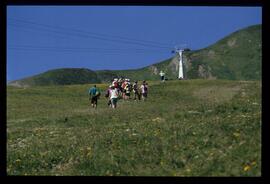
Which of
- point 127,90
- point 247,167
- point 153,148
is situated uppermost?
point 127,90

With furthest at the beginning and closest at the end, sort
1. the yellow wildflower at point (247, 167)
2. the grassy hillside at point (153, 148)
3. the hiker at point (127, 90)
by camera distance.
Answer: the hiker at point (127, 90)
the grassy hillside at point (153, 148)
the yellow wildflower at point (247, 167)

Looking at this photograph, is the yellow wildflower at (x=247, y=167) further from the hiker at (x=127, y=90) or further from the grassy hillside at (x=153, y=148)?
the hiker at (x=127, y=90)

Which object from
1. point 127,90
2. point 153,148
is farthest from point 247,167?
point 127,90

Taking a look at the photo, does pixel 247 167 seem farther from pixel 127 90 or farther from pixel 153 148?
pixel 127 90

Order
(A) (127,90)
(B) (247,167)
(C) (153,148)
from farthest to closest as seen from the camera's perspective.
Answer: (A) (127,90) → (C) (153,148) → (B) (247,167)

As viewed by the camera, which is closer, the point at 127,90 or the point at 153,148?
the point at 153,148

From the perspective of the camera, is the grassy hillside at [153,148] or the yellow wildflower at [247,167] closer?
the yellow wildflower at [247,167]

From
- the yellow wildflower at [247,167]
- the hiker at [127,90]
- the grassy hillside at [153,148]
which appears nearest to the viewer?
the yellow wildflower at [247,167]

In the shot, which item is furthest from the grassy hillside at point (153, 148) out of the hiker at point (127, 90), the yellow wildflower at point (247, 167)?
the hiker at point (127, 90)

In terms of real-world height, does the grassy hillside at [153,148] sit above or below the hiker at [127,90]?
below

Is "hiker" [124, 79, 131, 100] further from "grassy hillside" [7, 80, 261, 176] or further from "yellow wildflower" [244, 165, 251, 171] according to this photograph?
"yellow wildflower" [244, 165, 251, 171]

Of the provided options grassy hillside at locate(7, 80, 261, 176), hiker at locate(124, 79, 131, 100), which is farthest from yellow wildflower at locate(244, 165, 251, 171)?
hiker at locate(124, 79, 131, 100)

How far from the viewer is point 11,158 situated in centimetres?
1881
